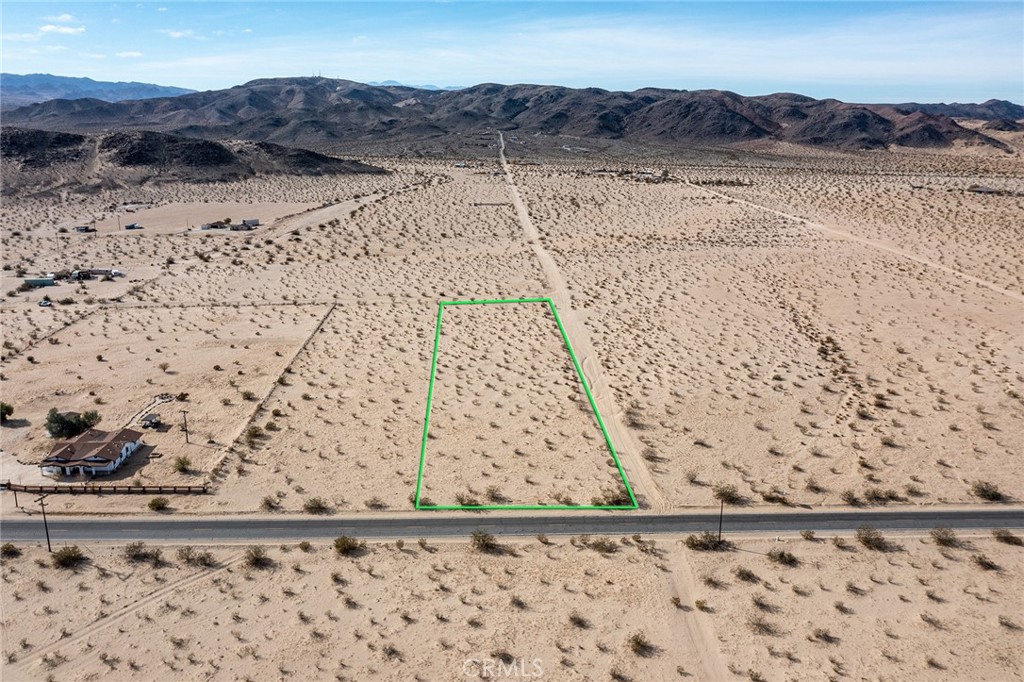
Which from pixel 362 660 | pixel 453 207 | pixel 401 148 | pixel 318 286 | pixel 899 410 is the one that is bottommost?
pixel 362 660

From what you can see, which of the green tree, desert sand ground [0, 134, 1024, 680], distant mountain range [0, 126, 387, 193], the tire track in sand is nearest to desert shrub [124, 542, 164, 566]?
desert sand ground [0, 134, 1024, 680]

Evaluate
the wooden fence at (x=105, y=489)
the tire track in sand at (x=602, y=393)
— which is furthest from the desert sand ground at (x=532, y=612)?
the wooden fence at (x=105, y=489)

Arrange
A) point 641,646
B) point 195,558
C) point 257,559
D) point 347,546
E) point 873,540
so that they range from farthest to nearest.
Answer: point 873,540
point 347,546
point 195,558
point 257,559
point 641,646

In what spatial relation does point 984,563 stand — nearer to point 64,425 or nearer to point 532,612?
point 532,612

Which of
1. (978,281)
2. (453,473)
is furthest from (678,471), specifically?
(978,281)

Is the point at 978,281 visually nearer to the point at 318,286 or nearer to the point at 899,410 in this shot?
the point at 899,410

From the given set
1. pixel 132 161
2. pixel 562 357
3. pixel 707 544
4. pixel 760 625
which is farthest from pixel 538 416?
pixel 132 161
